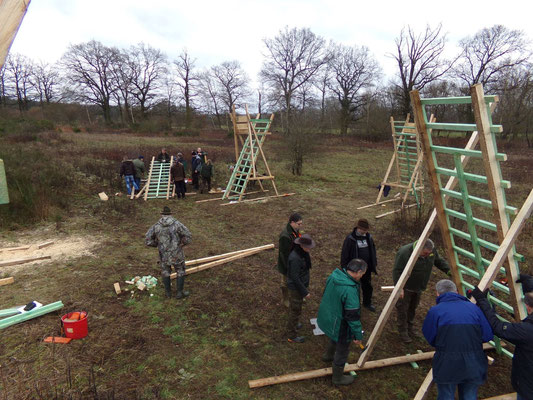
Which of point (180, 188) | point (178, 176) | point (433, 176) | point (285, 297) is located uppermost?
point (433, 176)

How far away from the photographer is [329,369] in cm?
379

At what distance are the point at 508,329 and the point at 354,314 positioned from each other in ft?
4.25

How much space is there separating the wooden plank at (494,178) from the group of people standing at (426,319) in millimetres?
151

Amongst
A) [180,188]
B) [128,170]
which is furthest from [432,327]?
[128,170]

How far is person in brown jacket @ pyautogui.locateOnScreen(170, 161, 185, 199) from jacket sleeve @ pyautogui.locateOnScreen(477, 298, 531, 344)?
34.7 feet

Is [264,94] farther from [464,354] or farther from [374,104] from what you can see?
[464,354]

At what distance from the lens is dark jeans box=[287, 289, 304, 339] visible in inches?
171

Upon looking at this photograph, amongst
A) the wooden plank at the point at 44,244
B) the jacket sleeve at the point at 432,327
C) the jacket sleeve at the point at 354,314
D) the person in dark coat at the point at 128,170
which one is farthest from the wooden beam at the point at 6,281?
the jacket sleeve at the point at 432,327

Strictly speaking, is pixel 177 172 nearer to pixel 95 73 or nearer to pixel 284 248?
pixel 284 248

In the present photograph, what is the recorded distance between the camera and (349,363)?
4035mm

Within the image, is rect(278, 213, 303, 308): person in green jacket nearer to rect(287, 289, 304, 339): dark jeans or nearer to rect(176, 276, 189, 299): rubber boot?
rect(287, 289, 304, 339): dark jeans

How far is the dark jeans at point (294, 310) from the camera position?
435 centimetres

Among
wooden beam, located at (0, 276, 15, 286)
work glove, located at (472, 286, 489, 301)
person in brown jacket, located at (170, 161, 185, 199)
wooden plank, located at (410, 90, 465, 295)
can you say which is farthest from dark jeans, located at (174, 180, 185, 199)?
work glove, located at (472, 286, 489, 301)

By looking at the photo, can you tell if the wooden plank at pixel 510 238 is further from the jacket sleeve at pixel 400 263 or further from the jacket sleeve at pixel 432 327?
the jacket sleeve at pixel 400 263
